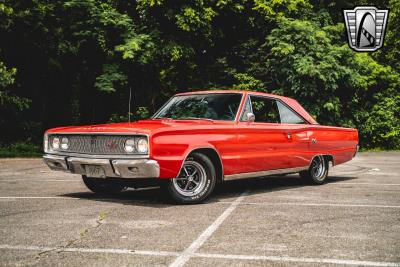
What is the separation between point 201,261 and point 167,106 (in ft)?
15.2

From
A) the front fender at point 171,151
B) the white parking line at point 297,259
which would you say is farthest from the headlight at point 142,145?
the white parking line at point 297,259

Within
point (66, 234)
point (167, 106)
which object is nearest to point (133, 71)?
point (167, 106)

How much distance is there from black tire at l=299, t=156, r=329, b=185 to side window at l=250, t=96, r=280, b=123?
1.35 m

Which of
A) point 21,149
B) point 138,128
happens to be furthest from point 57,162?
point 21,149

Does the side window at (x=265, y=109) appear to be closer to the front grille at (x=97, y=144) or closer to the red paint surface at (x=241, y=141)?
the red paint surface at (x=241, y=141)

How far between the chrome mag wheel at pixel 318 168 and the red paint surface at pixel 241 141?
0.70 feet

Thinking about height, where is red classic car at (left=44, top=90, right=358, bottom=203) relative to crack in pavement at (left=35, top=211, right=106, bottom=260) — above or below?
above

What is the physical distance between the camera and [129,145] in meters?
6.59

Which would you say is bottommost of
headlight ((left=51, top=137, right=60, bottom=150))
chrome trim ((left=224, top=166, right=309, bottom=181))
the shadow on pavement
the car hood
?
the shadow on pavement

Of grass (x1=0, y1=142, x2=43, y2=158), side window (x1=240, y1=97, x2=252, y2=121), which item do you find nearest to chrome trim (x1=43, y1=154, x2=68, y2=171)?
side window (x1=240, y1=97, x2=252, y2=121)

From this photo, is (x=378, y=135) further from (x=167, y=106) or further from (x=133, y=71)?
(x=167, y=106)

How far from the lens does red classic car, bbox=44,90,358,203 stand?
652 centimetres

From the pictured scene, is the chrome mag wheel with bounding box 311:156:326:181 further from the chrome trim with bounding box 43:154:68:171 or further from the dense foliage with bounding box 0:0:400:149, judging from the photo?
the dense foliage with bounding box 0:0:400:149

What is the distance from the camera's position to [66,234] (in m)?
5.00
